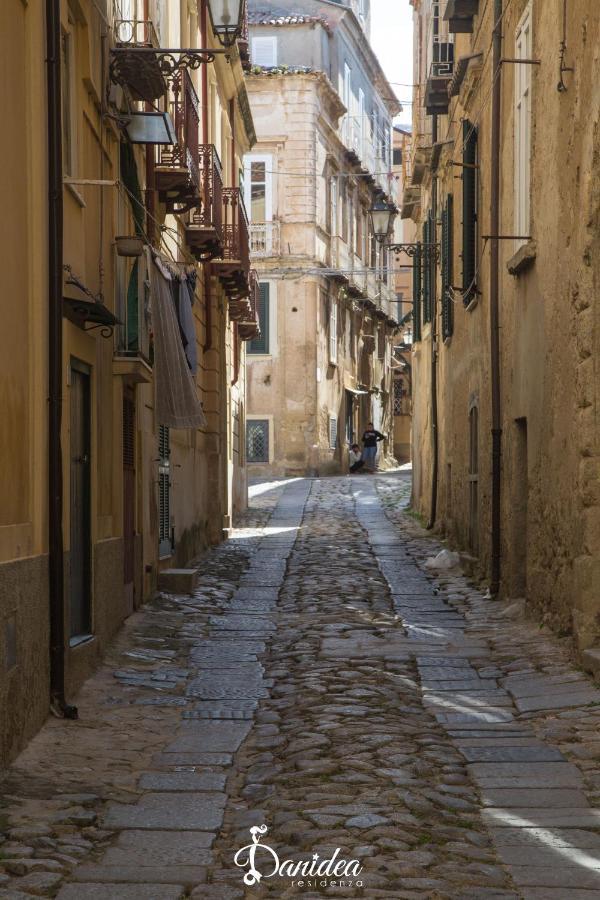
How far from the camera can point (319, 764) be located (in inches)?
272

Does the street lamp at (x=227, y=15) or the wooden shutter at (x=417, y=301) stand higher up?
the street lamp at (x=227, y=15)

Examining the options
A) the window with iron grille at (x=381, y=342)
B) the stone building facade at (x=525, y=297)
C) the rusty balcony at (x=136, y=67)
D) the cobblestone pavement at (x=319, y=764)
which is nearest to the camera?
the cobblestone pavement at (x=319, y=764)

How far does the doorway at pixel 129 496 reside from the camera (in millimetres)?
12469

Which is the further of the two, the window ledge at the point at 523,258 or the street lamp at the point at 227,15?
the window ledge at the point at 523,258

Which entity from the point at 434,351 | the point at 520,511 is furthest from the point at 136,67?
the point at 434,351

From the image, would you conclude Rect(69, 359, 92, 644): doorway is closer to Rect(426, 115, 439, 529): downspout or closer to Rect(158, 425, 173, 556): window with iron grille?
Rect(158, 425, 173, 556): window with iron grille

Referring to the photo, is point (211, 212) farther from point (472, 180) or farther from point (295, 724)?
point (295, 724)

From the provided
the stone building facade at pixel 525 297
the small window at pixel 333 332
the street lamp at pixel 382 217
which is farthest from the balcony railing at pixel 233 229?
the small window at pixel 333 332

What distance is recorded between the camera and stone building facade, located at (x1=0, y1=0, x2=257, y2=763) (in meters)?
7.50

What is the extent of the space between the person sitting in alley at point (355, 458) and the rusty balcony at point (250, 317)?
13.2 m

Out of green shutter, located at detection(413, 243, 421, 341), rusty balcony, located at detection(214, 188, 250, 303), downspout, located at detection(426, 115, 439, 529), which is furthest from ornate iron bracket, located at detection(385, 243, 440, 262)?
rusty balcony, located at detection(214, 188, 250, 303)

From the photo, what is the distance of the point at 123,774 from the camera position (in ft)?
23.0

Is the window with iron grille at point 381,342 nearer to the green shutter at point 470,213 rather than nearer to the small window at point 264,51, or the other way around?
the small window at point 264,51

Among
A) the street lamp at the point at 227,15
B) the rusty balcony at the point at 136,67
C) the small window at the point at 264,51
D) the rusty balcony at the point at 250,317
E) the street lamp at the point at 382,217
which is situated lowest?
the rusty balcony at the point at 250,317
